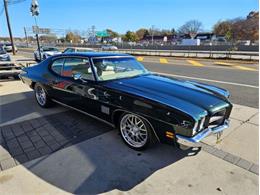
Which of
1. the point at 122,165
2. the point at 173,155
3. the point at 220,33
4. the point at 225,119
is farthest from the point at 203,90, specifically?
the point at 220,33

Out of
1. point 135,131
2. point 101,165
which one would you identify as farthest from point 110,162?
point 135,131

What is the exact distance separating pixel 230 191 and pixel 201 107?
1.02 m

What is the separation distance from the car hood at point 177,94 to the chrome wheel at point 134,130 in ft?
1.34

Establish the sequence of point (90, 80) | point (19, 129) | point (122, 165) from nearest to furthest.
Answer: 1. point (122, 165)
2. point (90, 80)
3. point (19, 129)

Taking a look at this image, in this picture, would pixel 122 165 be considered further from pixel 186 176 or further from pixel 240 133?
pixel 240 133

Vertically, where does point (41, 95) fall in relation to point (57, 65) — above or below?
below

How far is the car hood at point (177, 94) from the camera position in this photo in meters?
2.69

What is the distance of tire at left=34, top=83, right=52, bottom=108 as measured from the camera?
16.3 feet

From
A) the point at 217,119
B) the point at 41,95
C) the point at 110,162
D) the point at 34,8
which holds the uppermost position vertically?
the point at 34,8

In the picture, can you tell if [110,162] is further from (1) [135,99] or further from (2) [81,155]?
(1) [135,99]

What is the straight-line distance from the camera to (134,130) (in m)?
3.20

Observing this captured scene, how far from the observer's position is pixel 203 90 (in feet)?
10.9

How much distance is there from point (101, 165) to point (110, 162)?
0.45ft

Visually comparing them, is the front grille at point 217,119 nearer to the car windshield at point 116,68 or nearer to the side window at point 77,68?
the car windshield at point 116,68
